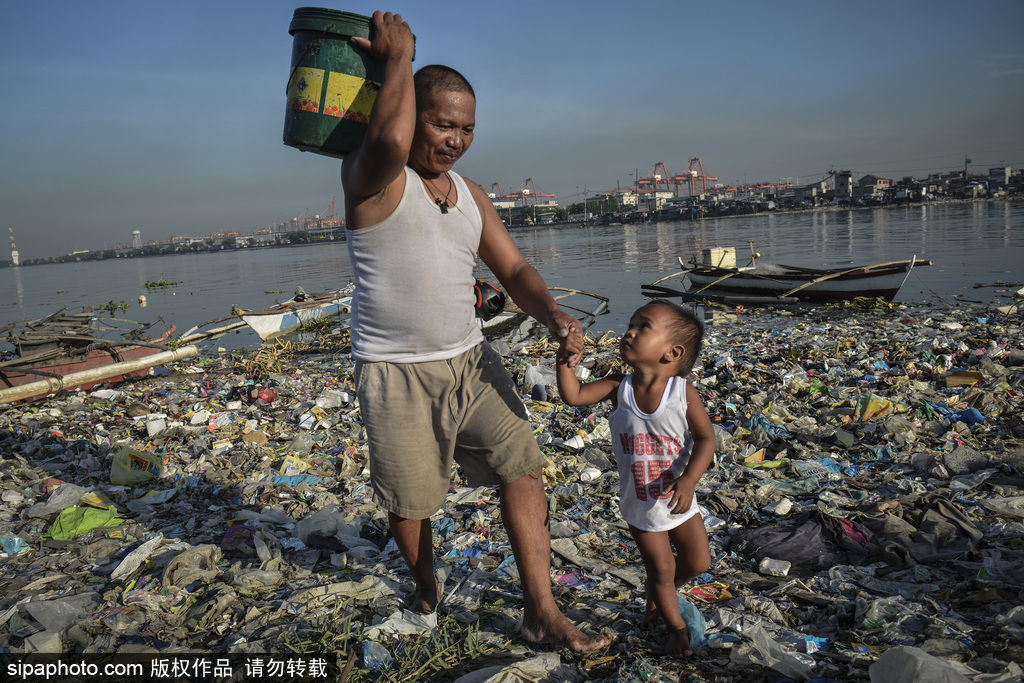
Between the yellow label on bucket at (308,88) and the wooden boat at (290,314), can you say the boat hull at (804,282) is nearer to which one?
the wooden boat at (290,314)

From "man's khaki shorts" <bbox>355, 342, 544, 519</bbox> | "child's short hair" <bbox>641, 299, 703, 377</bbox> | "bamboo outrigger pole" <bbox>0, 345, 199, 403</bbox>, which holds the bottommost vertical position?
"bamboo outrigger pole" <bbox>0, 345, 199, 403</bbox>

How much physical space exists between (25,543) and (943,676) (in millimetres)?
3779

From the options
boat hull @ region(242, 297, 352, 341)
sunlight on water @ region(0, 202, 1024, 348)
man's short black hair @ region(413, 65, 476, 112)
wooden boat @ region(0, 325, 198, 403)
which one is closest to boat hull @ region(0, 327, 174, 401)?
wooden boat @ region(0, 325, 198, 403)

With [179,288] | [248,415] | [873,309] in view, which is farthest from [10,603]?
[179,288]

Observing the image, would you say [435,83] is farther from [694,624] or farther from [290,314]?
[290,314]

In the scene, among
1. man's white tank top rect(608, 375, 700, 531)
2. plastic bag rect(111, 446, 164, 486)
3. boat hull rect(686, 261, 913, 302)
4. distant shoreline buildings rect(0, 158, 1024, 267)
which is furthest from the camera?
distant shoreline buildings rect(0, 158, 1024, 267)

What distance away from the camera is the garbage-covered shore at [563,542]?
2.03 metres

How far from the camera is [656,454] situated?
6.43 ft

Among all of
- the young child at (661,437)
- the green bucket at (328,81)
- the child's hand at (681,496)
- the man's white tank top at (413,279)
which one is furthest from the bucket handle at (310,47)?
the child's hand at (681,496)

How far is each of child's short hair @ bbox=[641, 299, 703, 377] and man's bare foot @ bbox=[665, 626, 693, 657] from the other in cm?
83

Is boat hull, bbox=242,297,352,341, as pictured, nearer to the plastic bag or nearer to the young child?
the plastic bag

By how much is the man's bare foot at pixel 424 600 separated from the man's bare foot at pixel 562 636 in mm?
427

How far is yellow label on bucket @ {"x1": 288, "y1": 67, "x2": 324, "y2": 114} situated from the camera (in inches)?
72.1

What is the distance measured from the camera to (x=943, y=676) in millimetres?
1565
